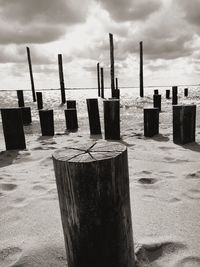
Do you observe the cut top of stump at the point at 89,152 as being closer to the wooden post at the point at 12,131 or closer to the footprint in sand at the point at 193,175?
the footprint in sand at the point at 193,175

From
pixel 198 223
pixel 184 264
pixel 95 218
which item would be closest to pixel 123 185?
pixel 95 218

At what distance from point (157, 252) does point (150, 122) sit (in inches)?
173

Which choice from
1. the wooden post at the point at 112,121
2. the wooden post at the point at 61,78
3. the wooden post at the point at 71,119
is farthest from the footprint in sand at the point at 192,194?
the wooden post at the point at 61,78

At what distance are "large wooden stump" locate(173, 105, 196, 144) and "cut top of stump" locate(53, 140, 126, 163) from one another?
3852mm

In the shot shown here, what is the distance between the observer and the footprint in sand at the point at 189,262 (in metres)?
1.72

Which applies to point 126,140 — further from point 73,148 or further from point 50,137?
point 73,148

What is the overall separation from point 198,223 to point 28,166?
268 centimetres

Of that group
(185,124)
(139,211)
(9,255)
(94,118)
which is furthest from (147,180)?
(94,118)

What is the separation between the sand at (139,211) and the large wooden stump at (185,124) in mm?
723

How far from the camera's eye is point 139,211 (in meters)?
2.45

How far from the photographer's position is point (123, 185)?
1.43 m

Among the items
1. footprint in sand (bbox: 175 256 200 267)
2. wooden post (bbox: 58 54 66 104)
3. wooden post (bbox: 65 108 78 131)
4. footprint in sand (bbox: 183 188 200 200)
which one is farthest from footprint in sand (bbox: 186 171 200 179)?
wooden post (bbox: 58 54 66 104)

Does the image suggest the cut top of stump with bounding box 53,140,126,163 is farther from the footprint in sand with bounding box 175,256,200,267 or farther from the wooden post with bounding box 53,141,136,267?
the footprint in sand with bounding box 175,256,200,267

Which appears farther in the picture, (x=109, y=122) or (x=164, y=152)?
(x=109, y=122)
